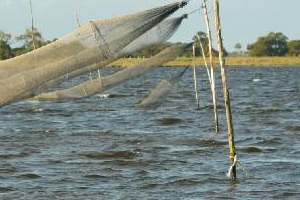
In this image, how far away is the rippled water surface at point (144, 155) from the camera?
Answer: 1991cm

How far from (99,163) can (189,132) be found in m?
10.1

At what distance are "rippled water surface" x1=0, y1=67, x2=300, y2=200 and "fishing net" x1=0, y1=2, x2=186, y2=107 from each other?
151 inches

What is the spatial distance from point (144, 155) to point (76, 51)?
33.0 ft

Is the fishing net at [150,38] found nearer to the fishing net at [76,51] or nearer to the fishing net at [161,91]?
the fishing net at [76,51]

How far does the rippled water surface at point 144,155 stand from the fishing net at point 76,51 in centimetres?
384

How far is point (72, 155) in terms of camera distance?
25875mm

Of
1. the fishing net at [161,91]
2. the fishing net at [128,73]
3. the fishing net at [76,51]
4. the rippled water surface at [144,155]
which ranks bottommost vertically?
the rippled water surface at [144,155]

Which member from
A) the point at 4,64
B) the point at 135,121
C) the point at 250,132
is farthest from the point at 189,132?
the point at 4,64

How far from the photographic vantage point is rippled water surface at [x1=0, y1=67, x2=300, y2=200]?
19.9 meters

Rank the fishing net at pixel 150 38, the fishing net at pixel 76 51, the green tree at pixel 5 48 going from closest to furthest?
the fishing net at pixel 76 51
the fishing net at pixel 150 38
the green tree at pixel 5 48

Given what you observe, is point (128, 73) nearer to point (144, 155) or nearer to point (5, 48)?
point (144, 155)

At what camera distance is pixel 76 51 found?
16.4m

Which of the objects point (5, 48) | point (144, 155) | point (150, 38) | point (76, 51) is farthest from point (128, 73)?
point (5, 48)

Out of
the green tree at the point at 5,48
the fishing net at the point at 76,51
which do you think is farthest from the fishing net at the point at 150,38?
the green tree at the point at 5,48
